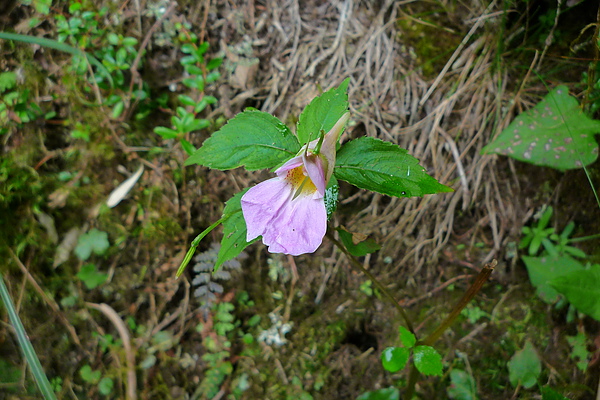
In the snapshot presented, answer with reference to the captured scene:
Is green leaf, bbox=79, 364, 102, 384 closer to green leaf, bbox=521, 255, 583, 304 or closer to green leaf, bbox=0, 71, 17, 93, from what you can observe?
green leaf, bbox=0, 71, 17, 93

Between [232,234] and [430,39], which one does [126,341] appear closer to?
[232,234]

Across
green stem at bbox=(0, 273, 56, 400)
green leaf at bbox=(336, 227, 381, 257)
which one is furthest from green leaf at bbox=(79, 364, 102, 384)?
green leaf at bbox=(336, 227, 381, 257)

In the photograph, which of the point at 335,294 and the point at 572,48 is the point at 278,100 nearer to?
the point at 335,294

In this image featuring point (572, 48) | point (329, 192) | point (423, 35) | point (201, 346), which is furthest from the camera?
point (201, 346)

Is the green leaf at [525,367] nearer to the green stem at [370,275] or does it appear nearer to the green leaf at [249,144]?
the green stem at [370,275]

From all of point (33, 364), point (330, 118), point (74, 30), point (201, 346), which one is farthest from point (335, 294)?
point (74, 30)

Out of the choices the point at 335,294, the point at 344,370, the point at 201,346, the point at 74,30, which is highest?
the point at 74,30
